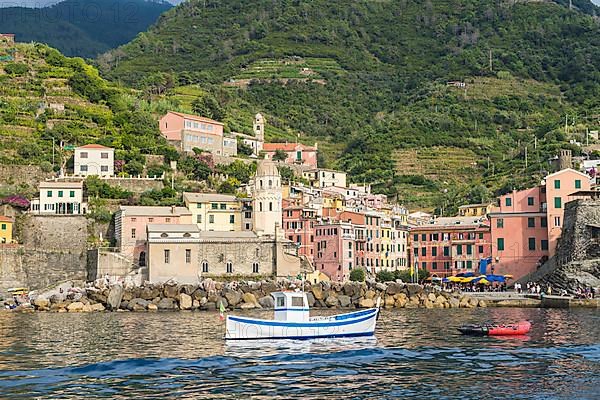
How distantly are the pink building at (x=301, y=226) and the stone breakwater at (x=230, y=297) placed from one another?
13.4 m

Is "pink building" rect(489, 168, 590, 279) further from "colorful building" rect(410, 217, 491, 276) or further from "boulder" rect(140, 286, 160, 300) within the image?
"boulder" rect(140, 286, 160, 300)

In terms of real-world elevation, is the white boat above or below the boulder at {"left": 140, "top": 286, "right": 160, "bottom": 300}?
below

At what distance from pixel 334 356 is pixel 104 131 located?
6689 centimetres

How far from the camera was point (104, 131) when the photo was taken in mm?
97812

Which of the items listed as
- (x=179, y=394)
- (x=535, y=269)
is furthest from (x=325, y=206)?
(x=179, y=394)

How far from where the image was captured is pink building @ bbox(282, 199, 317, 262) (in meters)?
84.9

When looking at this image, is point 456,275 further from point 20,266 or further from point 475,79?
point 475,79

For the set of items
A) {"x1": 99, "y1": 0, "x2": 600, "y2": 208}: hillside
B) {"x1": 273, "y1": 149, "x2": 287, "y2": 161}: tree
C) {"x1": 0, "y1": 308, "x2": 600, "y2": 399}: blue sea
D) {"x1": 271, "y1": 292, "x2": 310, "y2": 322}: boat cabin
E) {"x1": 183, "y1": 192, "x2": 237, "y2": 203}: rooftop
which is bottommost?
{"x1": 0, "y1": 308, "x2": 600, "y2": 399}: blue sea

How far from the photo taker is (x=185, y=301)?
6694 centimetres

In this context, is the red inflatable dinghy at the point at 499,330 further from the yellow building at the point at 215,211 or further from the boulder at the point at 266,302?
the yellow building at the point at 215,211

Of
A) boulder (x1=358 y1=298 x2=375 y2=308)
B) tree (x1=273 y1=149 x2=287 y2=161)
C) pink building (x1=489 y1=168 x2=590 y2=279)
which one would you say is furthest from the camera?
tree (x1=273 y1=149 x2=287 y2=161)

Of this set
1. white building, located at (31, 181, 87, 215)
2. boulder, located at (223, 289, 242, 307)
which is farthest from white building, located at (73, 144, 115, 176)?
boulder, located at (223, 289, 242, 307)

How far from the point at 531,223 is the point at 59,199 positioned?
4181 cm

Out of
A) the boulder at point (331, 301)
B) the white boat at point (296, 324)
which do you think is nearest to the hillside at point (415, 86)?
the boulder at point (331, 301)
